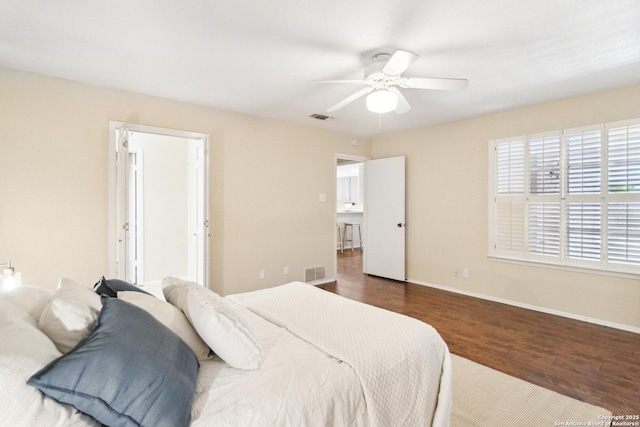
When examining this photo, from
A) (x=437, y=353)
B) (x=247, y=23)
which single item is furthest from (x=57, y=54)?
(x=437, y=353)

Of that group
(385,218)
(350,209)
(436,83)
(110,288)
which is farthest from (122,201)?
(350,209)

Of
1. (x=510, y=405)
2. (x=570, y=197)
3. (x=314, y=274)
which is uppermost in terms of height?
(x=570, y=197)

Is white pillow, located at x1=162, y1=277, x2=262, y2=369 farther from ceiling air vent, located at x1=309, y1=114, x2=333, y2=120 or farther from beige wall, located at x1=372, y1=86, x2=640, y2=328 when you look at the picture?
beige wall, located at x1=372, y1=86, x2=640, y2=328

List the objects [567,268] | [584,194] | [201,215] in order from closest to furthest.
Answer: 1. [584,194]
2. [567,268]
3. [201,215]

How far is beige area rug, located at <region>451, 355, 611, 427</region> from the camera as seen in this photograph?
1.93m

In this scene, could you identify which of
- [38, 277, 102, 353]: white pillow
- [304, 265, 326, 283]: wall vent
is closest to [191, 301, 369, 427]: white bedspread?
[38, 277, 102, 353]: white pillow

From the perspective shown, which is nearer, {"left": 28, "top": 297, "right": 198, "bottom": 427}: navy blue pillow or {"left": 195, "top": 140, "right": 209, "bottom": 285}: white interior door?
{"left": 28, "top": 297, "right": 198, "bottom": 427}: navy blue pillow

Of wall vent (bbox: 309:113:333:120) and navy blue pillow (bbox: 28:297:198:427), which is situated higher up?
wall vent (bbox: 309:113:333:120)

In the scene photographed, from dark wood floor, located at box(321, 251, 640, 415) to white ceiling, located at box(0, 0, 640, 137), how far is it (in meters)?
2.53

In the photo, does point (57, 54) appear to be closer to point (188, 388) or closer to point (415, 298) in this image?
point (188, 388)

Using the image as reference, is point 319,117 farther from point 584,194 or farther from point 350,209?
point 350,209

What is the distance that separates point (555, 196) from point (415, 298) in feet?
6.92

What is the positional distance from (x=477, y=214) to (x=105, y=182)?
15.2 feet

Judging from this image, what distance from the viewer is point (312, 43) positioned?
2434 mm
